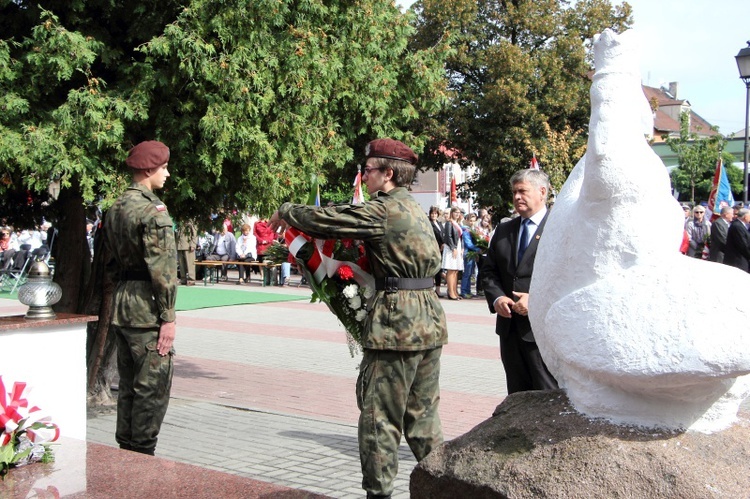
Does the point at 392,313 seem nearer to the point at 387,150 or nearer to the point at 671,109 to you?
the point at 387,150

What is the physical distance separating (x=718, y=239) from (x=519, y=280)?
11.2 meters

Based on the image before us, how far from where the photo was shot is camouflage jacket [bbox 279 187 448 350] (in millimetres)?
4172

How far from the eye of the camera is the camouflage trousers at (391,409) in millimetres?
4168

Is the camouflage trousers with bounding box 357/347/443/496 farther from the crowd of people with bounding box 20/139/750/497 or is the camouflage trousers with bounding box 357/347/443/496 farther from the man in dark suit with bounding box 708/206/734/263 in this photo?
the man in dark suit with bounding box 708/206/734/263

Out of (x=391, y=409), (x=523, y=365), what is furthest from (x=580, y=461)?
(x=523, y=365)

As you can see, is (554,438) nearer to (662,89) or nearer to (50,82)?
(50,82)

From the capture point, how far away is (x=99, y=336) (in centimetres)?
738

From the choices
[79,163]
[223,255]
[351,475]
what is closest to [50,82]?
[79,163]

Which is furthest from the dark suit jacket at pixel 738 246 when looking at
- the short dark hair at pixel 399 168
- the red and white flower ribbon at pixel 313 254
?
the red and white flower ribbon at pixel 313 254

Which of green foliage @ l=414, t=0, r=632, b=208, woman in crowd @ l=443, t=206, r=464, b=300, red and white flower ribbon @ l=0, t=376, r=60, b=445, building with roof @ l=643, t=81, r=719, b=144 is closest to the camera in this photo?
red and white flower ribbon @ l=0, t=376, r=60, b=445

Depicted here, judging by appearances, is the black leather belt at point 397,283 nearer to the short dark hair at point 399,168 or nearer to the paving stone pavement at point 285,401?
the short dark hair at point 399,168

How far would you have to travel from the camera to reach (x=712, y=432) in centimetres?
299

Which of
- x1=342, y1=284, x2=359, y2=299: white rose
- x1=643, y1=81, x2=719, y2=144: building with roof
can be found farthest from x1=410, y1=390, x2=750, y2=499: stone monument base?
x1=643, y1=81, x2=719, y2=144: building with roof

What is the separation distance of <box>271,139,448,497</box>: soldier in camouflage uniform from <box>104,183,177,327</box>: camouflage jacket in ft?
3.13
